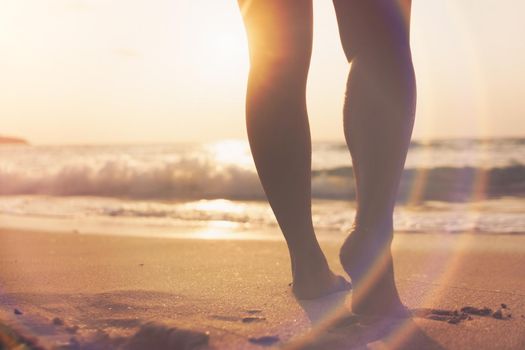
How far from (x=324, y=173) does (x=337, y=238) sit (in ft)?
17.5

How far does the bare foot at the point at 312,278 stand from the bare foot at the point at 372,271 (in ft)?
0.63

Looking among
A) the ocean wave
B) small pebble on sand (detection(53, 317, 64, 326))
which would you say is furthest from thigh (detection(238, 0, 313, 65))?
the ocean wave

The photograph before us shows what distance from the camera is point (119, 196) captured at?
912cm

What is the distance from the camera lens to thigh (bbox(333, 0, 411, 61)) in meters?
1.49

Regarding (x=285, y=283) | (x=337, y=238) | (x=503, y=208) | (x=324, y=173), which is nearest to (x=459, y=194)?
(x=503, y=208)

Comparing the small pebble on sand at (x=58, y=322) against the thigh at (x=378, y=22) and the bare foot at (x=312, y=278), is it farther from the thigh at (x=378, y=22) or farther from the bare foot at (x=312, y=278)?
the thigh at (x=378, y=22)

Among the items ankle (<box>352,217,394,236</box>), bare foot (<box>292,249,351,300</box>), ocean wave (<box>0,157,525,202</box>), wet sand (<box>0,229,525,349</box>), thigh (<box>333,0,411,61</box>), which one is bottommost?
wet sand (<box>0,229,525,349</box>)

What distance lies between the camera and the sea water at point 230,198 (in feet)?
16.4

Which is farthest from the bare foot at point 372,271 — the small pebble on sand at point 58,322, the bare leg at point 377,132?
the small pebble on sand at point 58,322

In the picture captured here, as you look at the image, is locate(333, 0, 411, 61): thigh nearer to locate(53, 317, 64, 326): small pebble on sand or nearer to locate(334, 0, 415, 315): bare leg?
locate(334, 0, 415, 315): bare leg

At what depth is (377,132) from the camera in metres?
1.45

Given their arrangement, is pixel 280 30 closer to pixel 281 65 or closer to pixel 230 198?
pixel 281 65

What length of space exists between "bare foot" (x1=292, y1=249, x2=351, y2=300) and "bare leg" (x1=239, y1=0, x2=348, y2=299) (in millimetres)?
20

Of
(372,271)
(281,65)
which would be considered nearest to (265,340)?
(372,271)
